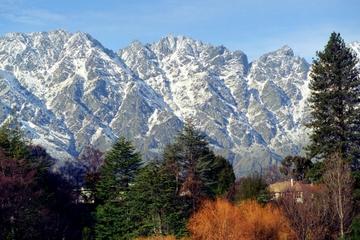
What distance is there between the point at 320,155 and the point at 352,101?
6.40m

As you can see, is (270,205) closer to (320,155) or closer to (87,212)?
(320,155)

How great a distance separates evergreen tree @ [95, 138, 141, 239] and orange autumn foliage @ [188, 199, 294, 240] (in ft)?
40.5

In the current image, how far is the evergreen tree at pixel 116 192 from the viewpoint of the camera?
229 ft

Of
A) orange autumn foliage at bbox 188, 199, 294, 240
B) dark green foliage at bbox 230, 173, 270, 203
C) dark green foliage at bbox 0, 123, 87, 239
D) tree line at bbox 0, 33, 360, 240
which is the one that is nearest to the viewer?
tree line at bbox 0, 33, 360, 240

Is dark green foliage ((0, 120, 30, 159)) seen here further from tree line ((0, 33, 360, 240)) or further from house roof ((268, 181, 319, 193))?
house roof ((268, 181, 319, 193))

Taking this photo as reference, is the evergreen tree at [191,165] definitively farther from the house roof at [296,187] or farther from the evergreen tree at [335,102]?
the evergreen tree at [335,102]

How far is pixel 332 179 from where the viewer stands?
172 ft

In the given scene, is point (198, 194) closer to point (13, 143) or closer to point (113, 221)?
point (113, 221)

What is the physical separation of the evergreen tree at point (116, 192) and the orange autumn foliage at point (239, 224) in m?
12.4

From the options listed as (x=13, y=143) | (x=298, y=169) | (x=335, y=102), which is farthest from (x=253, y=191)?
(x=298, y=169)

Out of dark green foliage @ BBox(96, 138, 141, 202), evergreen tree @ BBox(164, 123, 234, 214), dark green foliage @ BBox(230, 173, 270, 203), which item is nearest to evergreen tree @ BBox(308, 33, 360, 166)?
dark green foliage @ BBox(230, 173, 270, 203)

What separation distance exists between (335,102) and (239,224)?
16.3 m

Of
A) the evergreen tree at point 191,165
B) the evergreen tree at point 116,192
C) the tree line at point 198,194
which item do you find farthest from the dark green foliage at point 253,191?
the evergreen tree at point 116,192

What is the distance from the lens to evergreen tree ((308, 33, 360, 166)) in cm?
6109
